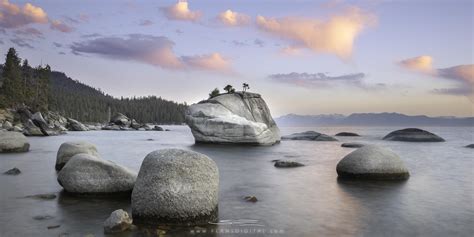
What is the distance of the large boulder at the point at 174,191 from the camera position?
34.9 feet

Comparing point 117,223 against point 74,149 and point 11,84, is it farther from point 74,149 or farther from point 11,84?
point 11,84

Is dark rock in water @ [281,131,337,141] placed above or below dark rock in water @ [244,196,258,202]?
A: above

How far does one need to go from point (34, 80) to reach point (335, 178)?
393 feet

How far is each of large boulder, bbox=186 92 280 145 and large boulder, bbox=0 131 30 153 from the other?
19623mm

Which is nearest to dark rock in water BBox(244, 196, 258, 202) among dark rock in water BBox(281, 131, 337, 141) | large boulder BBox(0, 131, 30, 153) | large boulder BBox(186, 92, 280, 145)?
large boulder BBox(0, 131, 30, 153)

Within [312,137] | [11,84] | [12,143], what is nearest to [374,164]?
[12,143]

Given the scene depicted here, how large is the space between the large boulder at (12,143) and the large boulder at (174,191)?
90.6ft

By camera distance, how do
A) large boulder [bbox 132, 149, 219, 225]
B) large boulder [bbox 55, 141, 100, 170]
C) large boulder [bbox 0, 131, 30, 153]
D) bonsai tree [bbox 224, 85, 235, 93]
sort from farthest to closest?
bonsai tree [bbox 224, 85, 235, 93] < large boulder [bbox 0, 131, 30, 153] < large boulder [bbox 55, 141, 100, 170] < large boulder [bbox 132, 149, 219, 225]

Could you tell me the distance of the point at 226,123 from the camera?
46781 millimetres

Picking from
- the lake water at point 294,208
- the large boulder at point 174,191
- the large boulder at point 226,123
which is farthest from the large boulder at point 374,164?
the large boulder at point 226,123

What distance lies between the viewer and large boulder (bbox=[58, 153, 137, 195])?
1439 cm

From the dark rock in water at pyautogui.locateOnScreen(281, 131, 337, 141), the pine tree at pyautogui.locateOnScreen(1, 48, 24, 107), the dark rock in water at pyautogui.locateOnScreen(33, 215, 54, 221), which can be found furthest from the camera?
the pine tree at pyautogui.locateOnScreen(1, 48, 24, 107)

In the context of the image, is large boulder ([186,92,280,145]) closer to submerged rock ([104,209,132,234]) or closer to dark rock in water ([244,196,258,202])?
dark rock in water ([244,196,258,202])

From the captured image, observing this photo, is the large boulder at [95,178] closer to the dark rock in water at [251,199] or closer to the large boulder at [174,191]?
the large boulder at [174,191]
